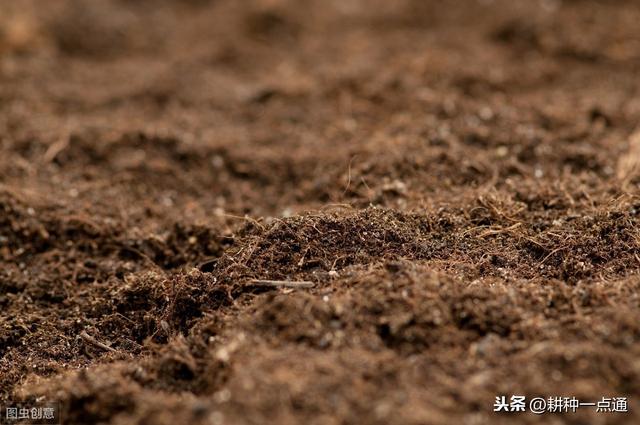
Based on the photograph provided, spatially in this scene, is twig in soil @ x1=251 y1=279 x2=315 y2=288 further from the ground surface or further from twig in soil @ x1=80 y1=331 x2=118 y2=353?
twig in soil @ x1=80 y1=331 x2=118 y2=353

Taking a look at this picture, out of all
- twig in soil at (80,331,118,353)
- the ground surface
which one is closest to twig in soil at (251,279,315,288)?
the ground surface

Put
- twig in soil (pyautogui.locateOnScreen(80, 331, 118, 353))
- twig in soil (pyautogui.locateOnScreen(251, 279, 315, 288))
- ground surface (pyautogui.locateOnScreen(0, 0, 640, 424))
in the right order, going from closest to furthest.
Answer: ground surface (pyautogui.locateOnScreen(0, 0, 640, 424)), twig in soil (pyautogui.locateOnScreen(251, 279, 315, 288)), twig in soil (pyautogui.locateOnScreen(80, 331, 118, 353))

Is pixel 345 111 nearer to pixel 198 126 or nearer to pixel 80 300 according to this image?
pixel 198 126

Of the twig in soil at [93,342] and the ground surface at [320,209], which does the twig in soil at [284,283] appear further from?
the twig in soil at [93,342]

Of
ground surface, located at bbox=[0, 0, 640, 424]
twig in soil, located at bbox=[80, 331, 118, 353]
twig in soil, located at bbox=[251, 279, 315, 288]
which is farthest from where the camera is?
twig in soil, located at bbox=[80, 331, 118, 353]

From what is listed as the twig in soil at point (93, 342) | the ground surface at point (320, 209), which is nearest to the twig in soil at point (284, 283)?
the ground surface at point (320, 209)

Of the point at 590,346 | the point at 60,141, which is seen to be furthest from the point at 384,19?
the point at 590,346

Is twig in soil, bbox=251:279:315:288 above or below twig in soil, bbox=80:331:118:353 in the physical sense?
above
